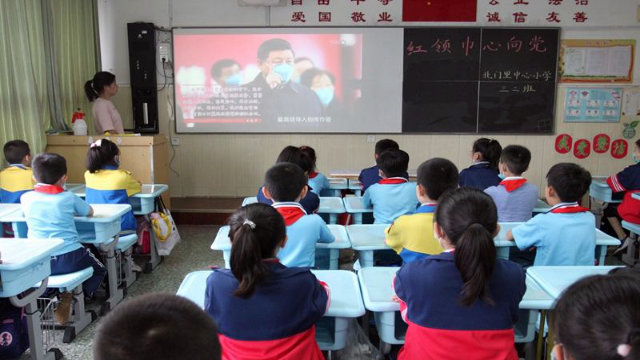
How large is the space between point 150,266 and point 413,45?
3414 mm

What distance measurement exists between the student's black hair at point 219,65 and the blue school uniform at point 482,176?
2.90 m

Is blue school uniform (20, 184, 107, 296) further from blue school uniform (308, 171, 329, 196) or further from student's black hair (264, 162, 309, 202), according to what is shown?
blue school uniform (308, 171, 329, 196)

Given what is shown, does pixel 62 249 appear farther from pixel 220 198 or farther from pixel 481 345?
pixel 220 198

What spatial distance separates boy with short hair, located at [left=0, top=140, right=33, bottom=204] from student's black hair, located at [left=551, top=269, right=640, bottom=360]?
132 inches

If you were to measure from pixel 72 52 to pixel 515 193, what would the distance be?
4.13 m

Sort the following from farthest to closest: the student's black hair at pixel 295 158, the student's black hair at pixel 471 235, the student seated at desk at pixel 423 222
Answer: the student's black hair at pixel 295 158, the student seated at desk at pixel 423 222, the student's black hair at pixel 471 235

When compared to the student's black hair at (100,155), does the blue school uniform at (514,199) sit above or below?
below

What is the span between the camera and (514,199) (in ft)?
9.46

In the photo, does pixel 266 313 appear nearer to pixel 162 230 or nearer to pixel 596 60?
pixel 162 230

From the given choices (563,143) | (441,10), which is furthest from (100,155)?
(563,143)

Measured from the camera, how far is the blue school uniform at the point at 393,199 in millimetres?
2820

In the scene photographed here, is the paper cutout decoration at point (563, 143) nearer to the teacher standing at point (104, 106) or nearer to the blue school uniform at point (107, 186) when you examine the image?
the blue school uniform at point (107, 186)

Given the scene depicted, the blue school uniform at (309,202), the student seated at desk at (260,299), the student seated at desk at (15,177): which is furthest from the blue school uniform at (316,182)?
the student seated at desk at (260,299)

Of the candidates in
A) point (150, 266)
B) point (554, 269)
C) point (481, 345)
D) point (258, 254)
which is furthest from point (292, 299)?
point (150, 266)
